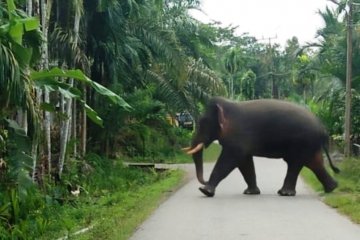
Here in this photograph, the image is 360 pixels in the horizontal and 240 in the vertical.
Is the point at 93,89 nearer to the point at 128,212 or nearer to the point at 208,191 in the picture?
the point at 208,191

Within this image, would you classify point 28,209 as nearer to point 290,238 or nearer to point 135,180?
point 290,238

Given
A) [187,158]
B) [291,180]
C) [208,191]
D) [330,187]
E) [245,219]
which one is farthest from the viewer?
[187,158]

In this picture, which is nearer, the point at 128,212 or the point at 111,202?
the point at 128,212

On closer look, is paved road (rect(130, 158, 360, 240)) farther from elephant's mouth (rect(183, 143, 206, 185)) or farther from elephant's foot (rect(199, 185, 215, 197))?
elephant's mouth (rect(183, 143, 206, 185))

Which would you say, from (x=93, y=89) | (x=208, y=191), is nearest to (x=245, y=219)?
(x=208, y=191)

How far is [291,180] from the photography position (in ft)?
46.7

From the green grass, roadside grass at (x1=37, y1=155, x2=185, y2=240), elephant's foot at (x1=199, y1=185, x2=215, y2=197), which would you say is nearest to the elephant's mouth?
elephant's foot at (x1=199, y1=185, x2=215, y2=197)

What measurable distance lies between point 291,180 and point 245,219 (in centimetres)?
379

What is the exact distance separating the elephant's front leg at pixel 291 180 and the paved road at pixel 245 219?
0.55 ft

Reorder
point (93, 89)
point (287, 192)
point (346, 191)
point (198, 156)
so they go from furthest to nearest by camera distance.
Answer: point (93, 89)
point (198, 156)
point (346, 191)
point (287, 192)

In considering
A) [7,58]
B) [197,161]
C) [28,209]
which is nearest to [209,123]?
[197,161]

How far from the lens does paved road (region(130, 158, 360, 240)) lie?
9.23 metres

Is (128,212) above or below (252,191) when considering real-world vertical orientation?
above

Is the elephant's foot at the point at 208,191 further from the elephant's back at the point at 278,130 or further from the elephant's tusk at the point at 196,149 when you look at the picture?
the elephant's back at the point at 278,130
